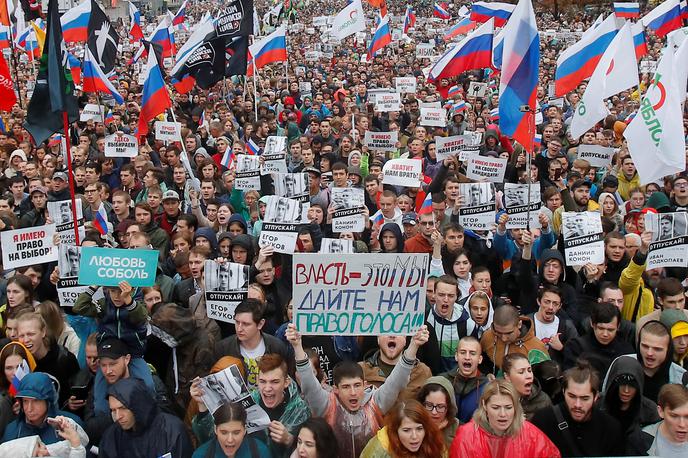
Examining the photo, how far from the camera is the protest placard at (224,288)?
5.91 m

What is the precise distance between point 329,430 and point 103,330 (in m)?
2.12

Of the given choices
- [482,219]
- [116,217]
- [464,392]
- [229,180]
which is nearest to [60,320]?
[464,392]

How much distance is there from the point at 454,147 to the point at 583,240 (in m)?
4.48

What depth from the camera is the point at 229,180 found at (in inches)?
403

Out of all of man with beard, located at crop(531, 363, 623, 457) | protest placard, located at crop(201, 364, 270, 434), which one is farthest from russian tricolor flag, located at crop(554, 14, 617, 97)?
protest placard, located at crop(201, 364, 270, 434)

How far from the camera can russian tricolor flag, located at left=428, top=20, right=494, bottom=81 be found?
13516mm

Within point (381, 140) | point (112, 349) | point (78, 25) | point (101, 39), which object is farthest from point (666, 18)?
point (112, 349)

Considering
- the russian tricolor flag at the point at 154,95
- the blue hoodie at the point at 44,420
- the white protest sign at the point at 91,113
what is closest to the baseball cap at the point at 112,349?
the blue hoodie at the point at 44,420

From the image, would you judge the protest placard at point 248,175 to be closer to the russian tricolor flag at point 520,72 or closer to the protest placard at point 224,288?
the russian tricolor flag at point 520,72

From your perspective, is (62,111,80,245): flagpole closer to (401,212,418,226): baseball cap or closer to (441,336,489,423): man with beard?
(401,212,418,226): baseball cap

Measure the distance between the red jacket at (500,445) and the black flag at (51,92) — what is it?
4.76 meters

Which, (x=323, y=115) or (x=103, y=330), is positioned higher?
(x=323, y=115)

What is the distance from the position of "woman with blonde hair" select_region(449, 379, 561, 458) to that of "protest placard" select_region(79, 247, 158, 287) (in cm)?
271

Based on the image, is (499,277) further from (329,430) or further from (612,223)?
(329,430)
